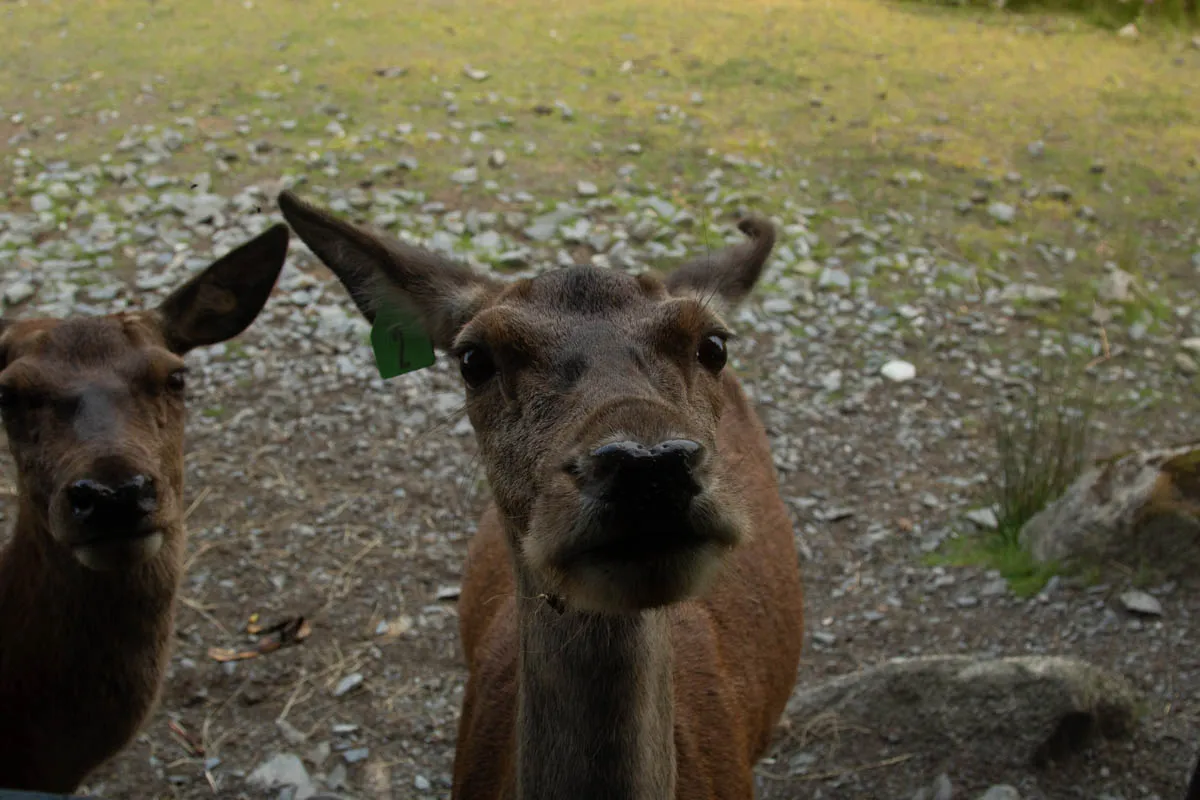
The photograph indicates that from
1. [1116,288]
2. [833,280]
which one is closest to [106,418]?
[833,280]

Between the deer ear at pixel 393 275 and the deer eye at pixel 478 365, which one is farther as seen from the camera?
the deer ear at pixel 393 275

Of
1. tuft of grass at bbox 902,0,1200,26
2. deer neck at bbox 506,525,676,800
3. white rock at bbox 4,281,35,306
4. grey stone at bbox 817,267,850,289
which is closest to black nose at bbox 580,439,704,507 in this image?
deer neck at bbox 506,525,676,800

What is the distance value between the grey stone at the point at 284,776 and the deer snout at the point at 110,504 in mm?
1621

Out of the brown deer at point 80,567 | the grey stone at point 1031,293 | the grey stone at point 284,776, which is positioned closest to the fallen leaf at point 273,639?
the grey stone at point 284,776

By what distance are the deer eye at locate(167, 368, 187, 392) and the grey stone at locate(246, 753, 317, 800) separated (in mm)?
1771

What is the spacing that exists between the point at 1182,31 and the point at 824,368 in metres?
9.28

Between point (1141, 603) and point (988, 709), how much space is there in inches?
45.7

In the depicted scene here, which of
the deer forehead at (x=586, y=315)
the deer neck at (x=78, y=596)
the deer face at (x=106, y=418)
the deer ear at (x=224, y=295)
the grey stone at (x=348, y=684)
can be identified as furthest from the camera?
the grey stone at (x=348, y=684)

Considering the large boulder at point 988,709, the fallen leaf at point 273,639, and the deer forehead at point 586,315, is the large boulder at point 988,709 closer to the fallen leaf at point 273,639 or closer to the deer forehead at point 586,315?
the deer forehead at point 586,315

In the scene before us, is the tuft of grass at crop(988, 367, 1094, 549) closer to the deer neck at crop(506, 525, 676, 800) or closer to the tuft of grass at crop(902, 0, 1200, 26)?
the deer neck at crop(506, 525, 676, 800)

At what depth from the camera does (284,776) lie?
16.4ft

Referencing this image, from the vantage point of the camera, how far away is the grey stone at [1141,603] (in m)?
5.21

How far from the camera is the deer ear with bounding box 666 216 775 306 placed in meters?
4.03

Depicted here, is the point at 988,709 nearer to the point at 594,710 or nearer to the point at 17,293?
the point at 594,710
